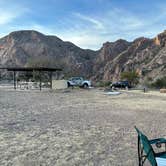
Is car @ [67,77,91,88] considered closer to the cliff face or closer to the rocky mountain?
the rocky mountain

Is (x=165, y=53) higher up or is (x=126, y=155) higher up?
(x=165, y=53)

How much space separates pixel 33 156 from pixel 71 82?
31610 millimetres

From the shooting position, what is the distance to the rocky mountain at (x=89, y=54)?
66.4 metres

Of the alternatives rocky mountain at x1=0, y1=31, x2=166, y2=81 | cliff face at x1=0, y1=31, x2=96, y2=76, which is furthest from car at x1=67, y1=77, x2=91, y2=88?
cliff face at x1=0, y1=31, x2=96, y2=76

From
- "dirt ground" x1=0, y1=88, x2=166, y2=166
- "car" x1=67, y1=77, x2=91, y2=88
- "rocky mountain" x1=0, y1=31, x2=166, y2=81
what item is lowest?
"dirt ground" x1=0, y1=88, x2=166, y2=166

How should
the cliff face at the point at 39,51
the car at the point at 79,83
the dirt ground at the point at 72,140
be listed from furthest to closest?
the cliff face at the point at 39,51 → the car at the point at 79,83 → the dirt ground at the point at 72,140

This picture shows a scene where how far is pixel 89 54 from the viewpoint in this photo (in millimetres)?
95688

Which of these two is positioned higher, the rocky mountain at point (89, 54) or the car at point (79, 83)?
the rocky mountain at point (89, 54)

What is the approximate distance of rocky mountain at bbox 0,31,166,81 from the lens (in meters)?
66.4

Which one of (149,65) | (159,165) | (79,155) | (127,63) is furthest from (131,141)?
(127,63)

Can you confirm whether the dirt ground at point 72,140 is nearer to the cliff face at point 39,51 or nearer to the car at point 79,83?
the car at point 79,83

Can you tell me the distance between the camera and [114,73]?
72688 mm

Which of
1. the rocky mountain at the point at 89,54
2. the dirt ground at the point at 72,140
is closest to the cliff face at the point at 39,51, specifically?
the rocky mountain at the point at 89,54

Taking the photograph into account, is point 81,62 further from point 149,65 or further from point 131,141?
point 131,141
